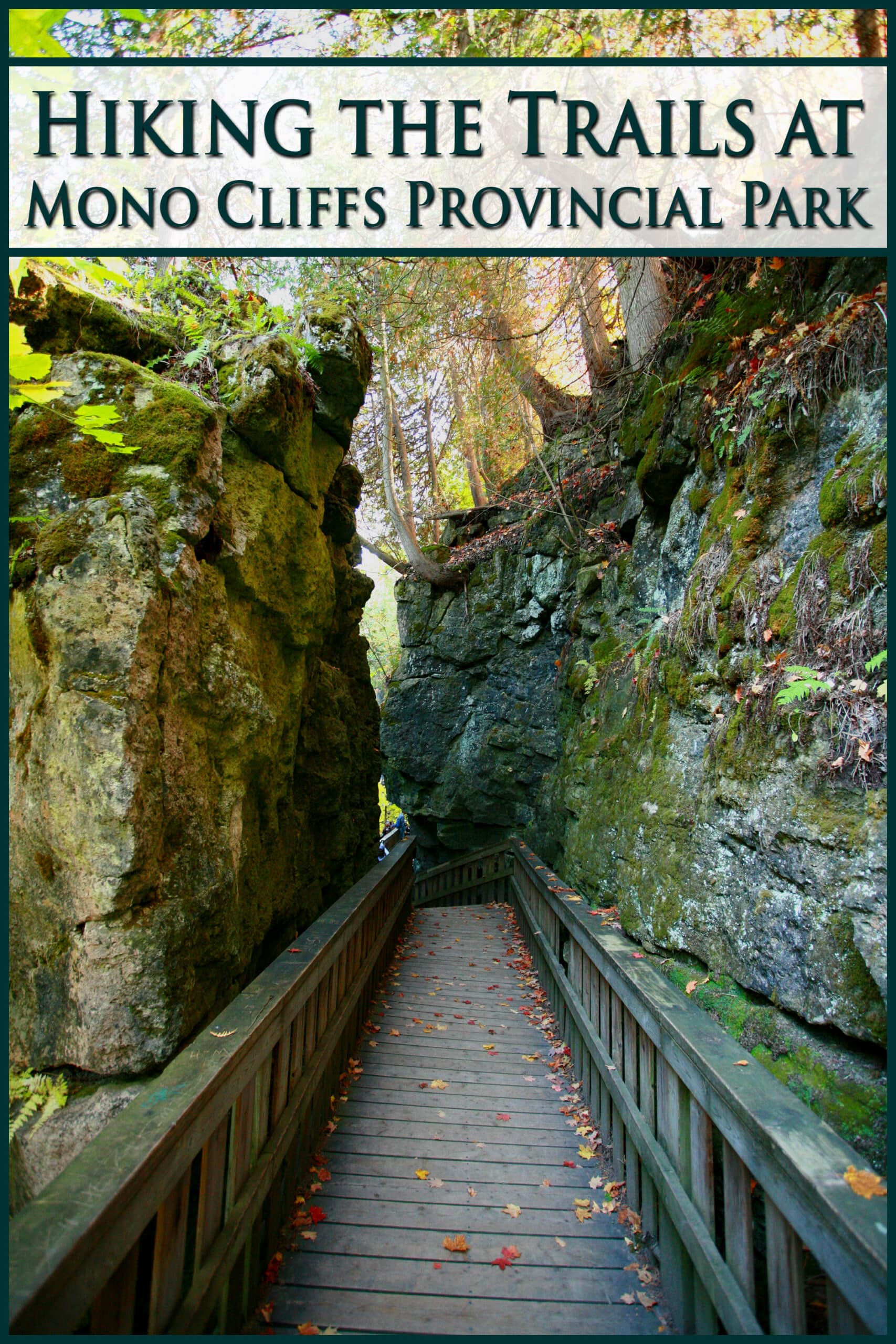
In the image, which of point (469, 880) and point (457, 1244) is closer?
point (457, 1244)

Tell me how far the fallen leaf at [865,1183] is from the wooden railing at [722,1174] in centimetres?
2

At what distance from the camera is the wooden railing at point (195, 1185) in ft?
5.09

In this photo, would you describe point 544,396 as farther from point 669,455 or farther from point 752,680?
point 752,680

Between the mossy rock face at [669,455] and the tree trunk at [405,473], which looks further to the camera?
the tree trunk at [405,473]

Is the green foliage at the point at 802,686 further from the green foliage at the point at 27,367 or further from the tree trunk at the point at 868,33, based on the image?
the tree trunk at the point at 868,33

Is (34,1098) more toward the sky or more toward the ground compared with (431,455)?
more toward the ground

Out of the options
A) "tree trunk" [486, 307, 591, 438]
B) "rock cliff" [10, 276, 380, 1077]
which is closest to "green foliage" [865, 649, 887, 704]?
"rock cliff" [10, 276, 380, 1077]

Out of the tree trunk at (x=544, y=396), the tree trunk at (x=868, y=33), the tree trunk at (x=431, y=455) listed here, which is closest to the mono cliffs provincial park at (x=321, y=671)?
the tree trunk at (x=868, y=33)

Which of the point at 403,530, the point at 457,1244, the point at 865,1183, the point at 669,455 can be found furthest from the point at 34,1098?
the point at 403,530

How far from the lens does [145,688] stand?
3082 mm

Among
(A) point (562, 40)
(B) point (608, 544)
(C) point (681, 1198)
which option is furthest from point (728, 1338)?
(B) point (608, 544)

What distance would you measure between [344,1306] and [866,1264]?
6.77 feet

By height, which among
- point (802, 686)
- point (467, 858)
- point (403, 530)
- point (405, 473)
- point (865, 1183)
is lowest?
point (467, 858)

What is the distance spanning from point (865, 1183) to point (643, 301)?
28.3 feet
